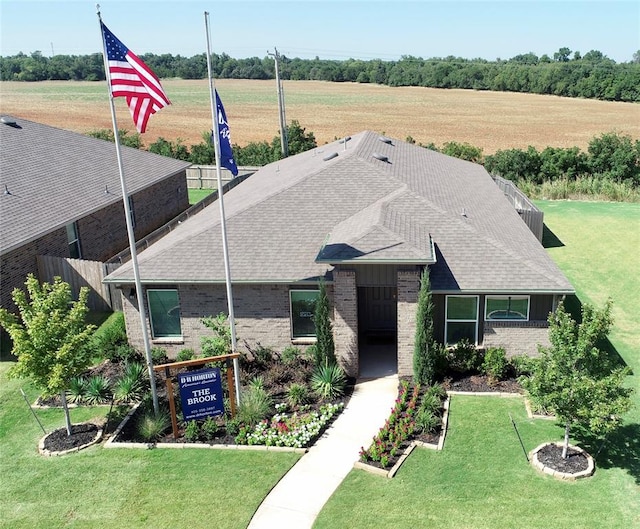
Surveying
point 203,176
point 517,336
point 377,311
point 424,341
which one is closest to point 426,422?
point 424,341

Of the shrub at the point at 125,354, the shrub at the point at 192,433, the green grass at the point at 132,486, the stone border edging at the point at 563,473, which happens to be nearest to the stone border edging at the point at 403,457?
the green grass at the point at 132,486

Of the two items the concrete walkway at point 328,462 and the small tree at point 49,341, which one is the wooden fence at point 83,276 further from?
the concrete walkway at point 328,462

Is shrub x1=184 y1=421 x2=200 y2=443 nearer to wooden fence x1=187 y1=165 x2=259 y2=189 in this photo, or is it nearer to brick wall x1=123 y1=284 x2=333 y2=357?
brick wall x1=123 y1=284 x2=333 y2=357

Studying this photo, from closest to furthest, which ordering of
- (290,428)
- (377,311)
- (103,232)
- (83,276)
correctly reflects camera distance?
(290,428)
(377,311)
(83,276)
(103,232)

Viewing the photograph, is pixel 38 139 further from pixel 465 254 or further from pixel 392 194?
pixel 465 254

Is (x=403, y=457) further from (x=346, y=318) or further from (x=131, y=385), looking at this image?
(x=131, y=385)

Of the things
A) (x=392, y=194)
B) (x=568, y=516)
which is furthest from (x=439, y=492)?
(x=392, y=194)
